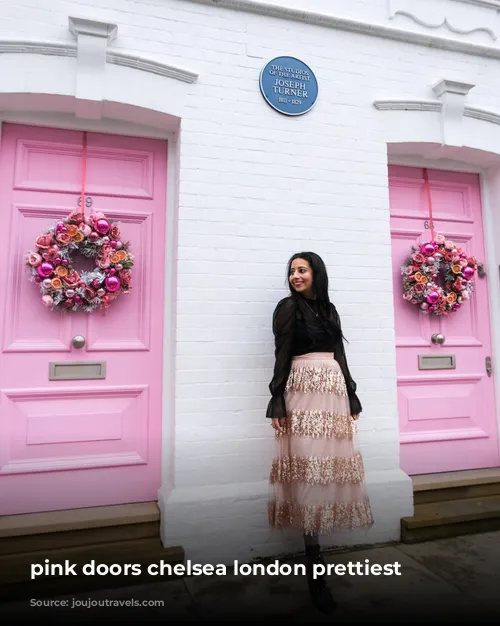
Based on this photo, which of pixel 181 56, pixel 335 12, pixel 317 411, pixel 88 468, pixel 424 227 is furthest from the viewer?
pixel 424 227

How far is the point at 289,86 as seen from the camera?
3170 millimetres

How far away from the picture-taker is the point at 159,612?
222cm

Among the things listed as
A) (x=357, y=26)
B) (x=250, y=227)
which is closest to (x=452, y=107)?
(x=357, y=26)


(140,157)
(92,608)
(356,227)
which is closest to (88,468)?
(92,608)

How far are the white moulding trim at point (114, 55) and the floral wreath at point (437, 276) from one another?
2123 mm

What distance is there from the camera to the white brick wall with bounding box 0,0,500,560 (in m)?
2.79

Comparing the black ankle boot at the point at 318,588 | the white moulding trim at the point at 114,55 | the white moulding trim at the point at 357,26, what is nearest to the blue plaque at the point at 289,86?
the white moulding trim at the point at 357,26

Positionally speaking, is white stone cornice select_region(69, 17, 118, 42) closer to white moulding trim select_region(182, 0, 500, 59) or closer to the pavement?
white moulding trim select_region(182, 0, 500, 59)

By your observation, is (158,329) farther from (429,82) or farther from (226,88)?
(429,82)

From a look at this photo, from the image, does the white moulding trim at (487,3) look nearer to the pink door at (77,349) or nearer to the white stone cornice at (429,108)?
the white stone cornice at (429,108)

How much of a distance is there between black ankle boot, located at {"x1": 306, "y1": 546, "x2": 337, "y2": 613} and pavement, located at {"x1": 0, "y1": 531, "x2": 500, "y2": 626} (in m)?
0.03

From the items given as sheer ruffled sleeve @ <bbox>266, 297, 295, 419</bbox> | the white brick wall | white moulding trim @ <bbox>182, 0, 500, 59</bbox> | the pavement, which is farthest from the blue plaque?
the pavement

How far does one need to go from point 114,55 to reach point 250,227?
1401 millimetres

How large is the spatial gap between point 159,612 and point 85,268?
6.61ft
